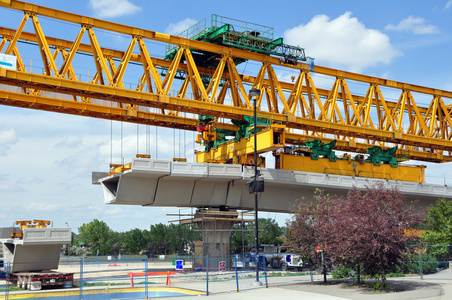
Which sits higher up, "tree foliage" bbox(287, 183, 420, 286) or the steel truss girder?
the steel truss girder

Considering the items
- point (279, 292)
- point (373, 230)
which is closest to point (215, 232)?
point (279, 292)

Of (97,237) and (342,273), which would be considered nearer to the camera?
(342,273)

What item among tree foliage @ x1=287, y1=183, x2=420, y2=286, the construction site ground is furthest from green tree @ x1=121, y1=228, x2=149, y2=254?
tree foliage @ x1=287, y1=183, x2=420, y2=286

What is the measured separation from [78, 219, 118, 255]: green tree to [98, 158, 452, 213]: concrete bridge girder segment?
8774cm

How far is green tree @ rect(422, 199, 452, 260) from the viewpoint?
37.7 metres

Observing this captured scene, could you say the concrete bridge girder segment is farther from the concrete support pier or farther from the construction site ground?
the construction site ground

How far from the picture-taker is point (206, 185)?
44906mm

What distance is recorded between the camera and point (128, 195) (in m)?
42.2

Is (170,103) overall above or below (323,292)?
above

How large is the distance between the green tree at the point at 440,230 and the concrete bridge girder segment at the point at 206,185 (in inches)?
200

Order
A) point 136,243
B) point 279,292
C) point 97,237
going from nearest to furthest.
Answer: point 279,292
point 136,243
point 97,237

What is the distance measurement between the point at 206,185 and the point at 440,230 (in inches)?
814

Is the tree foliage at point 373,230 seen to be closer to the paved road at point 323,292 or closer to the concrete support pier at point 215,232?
the paved road at point 323,292

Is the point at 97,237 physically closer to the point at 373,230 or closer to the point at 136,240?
the point at 136,240
